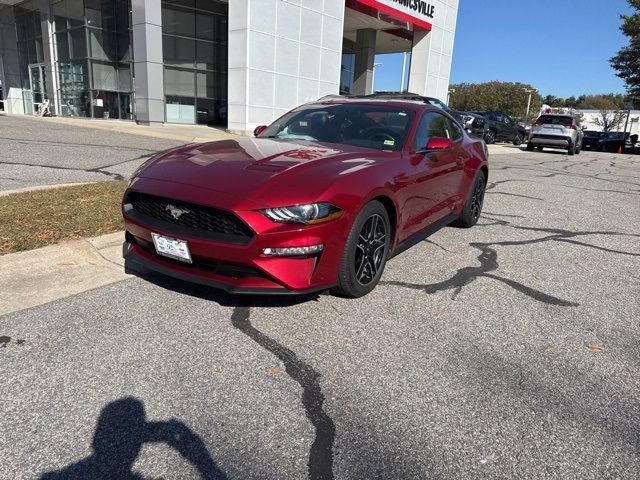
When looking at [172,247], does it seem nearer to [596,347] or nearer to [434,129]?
[596,347]

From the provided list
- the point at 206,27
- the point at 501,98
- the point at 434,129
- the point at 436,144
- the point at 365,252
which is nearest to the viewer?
the point at 365,252

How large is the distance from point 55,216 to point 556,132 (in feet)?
74.3

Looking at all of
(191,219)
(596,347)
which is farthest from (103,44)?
(596,347)

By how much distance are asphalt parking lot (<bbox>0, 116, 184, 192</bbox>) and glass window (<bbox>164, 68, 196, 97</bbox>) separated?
29.7ft

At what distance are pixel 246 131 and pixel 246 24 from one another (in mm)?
3899

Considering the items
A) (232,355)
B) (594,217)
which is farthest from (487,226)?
(232,355)

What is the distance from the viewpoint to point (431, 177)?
15.0 feet

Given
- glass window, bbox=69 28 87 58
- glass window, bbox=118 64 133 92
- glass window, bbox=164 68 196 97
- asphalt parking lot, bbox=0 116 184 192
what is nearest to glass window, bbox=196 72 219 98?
glass window, bbox=164 68 196 97

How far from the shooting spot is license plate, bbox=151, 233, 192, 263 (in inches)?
123

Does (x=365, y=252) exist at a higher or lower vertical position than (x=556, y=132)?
lower

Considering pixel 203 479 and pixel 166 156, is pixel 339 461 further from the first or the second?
pixel 166 156

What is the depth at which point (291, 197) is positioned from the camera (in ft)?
9.98

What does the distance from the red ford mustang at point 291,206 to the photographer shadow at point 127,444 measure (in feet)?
3.24

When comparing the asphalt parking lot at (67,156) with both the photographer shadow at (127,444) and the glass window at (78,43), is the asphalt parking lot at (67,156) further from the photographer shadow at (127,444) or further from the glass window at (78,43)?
the glass window at (78,43)
